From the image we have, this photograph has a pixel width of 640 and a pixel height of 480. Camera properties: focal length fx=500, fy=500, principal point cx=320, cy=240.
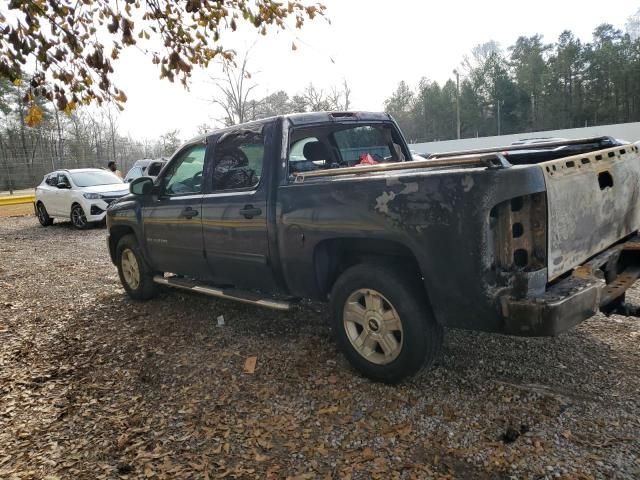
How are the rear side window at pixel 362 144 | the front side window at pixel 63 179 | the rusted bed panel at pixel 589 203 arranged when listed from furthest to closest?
the front side window at pixel 63 179 → the rear side window at pixel 362 144 → the rusted bed panel at pixel 589 203

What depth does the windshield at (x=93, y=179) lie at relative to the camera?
13.8 metres

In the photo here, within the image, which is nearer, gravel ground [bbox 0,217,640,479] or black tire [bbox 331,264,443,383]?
gravel ground [bbox 0,217,640,479]

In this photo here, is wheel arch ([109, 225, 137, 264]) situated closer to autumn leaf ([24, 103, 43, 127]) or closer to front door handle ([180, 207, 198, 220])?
front door handle ([180, 207, 198, 220])

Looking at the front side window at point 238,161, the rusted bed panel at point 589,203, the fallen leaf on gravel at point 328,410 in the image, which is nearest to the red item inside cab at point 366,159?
the front side window at point 238,161

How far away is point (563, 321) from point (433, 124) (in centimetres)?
5726

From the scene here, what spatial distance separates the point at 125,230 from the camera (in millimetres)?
6191

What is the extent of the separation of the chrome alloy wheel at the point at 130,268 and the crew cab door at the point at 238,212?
1.65 meters

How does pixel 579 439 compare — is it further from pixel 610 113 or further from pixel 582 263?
pixel 610 113

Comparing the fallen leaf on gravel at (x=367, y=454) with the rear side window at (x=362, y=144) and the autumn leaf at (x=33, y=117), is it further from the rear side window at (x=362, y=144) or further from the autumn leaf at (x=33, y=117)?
the autumn leaf at (x=33, y=117)

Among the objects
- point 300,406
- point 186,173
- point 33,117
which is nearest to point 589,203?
point 300,406

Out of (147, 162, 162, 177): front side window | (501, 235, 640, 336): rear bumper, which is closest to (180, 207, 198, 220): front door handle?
(501, 235, 640, 336): rear bumper

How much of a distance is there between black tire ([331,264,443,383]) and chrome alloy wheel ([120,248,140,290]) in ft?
10.8

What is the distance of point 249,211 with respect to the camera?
417cm

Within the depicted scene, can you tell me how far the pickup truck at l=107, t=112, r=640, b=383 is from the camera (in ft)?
9.02
